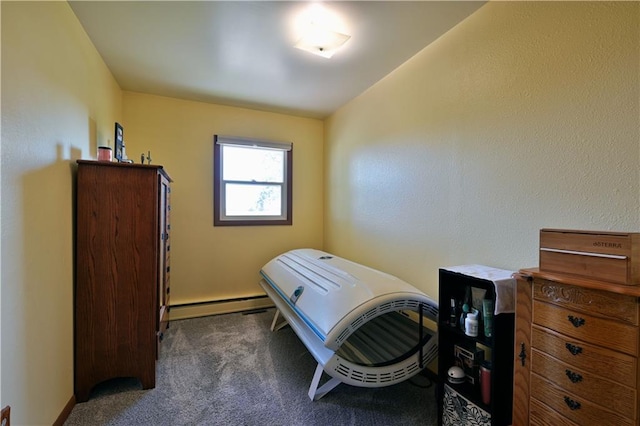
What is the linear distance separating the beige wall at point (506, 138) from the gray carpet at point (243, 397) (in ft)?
2.80

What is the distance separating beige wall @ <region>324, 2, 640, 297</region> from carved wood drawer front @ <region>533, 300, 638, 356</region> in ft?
1.60

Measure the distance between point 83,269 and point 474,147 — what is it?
2.64 m

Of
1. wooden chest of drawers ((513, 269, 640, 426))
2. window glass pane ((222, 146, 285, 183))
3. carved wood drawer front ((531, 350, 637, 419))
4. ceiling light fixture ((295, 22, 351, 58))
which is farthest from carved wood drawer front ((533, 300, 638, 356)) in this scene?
window glass pane ((222, 146, 285, 183))

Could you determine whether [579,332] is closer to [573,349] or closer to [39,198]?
[573,349]

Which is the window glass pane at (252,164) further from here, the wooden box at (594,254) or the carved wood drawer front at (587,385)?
the carved wood drawer front at (587,385)

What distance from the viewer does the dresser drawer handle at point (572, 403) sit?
3.51 feet

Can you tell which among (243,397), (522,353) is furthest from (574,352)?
(243,397)

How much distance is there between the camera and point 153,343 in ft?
6.75

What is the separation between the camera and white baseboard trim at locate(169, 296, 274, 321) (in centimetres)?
339

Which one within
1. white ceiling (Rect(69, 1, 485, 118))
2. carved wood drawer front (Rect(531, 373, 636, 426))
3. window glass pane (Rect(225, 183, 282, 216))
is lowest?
carved wood drawer front (Rect(531, 373, 636, 426))

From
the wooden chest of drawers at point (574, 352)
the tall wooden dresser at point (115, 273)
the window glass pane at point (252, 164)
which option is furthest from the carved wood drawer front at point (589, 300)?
the window glass pane at point (252, 164)

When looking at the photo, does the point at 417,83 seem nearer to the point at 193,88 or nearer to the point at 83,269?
the point at 193,88

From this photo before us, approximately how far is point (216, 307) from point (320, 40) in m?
3.06

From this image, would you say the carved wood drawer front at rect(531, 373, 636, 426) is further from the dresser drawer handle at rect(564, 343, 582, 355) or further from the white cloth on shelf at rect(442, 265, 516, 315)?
the white cloth on shelf at rect(442, 265, 516, 315)
